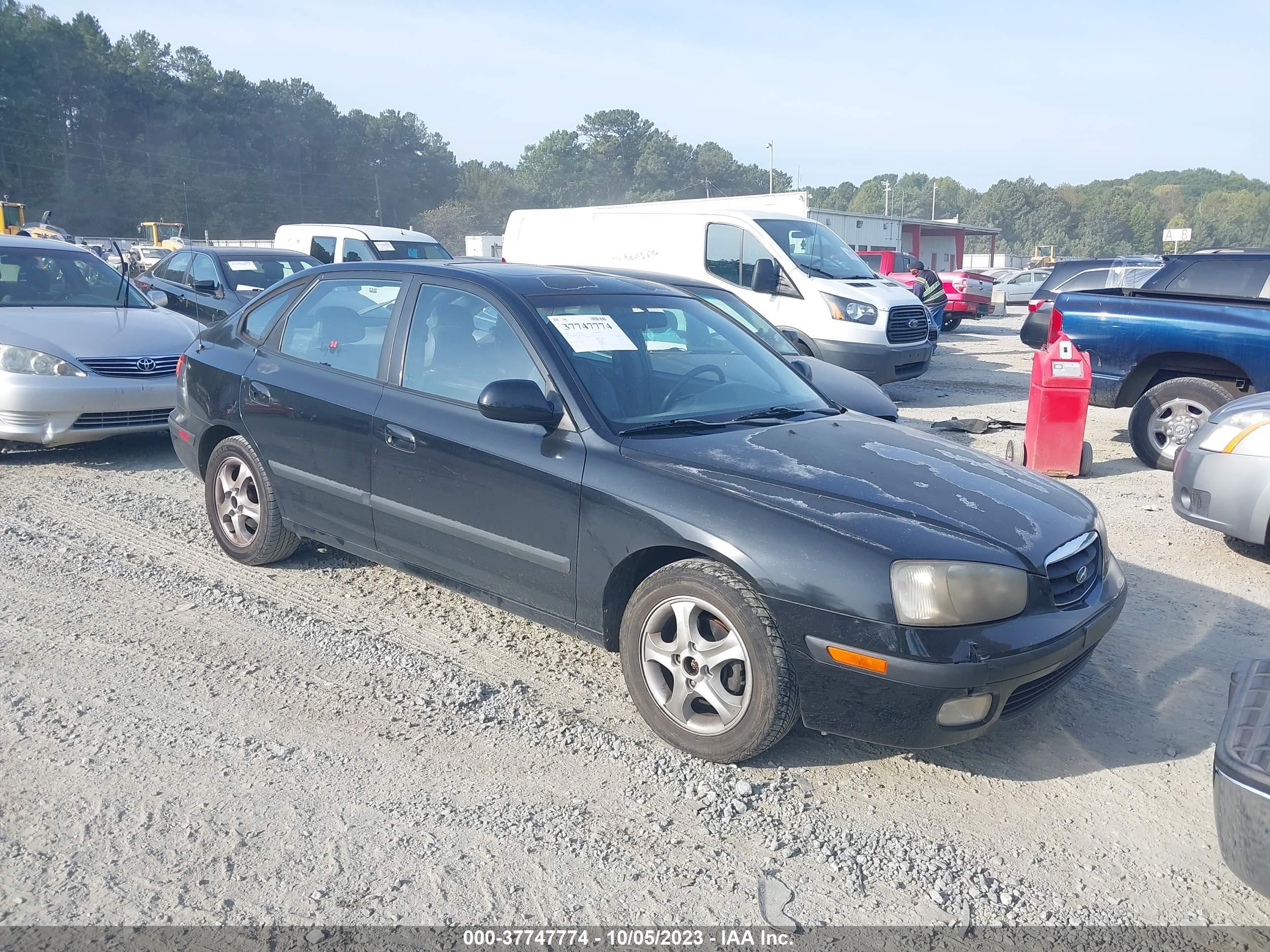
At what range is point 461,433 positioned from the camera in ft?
13.3

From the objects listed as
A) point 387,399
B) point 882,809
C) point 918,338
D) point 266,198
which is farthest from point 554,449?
point 266,198

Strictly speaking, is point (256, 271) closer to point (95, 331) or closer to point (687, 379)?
point (95, 331)

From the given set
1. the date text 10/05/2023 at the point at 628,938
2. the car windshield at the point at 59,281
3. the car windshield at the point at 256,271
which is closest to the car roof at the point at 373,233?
the car windshield at the point at 256,271

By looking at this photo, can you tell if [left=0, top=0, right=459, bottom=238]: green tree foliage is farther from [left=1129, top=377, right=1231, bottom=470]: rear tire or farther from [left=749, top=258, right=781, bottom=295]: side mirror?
[left=1129, top=377, right=1231, bottom=470]: rear tire

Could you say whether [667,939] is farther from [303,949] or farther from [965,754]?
[965,754]

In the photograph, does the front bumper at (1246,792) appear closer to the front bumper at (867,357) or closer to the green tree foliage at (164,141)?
the front bumper at (867,357)

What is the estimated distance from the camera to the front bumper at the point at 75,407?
7.03m

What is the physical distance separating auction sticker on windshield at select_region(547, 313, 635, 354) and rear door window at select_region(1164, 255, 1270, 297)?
253 inches

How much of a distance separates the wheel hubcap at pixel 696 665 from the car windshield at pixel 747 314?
482 cm

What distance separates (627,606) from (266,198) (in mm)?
73875

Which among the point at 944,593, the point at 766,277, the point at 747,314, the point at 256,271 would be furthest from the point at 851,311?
the point at 944,593

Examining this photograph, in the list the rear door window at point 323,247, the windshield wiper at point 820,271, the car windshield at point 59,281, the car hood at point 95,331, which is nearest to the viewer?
the car hood at point 95,331

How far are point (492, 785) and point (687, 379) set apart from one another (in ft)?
6.19

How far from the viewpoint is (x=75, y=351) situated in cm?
731
